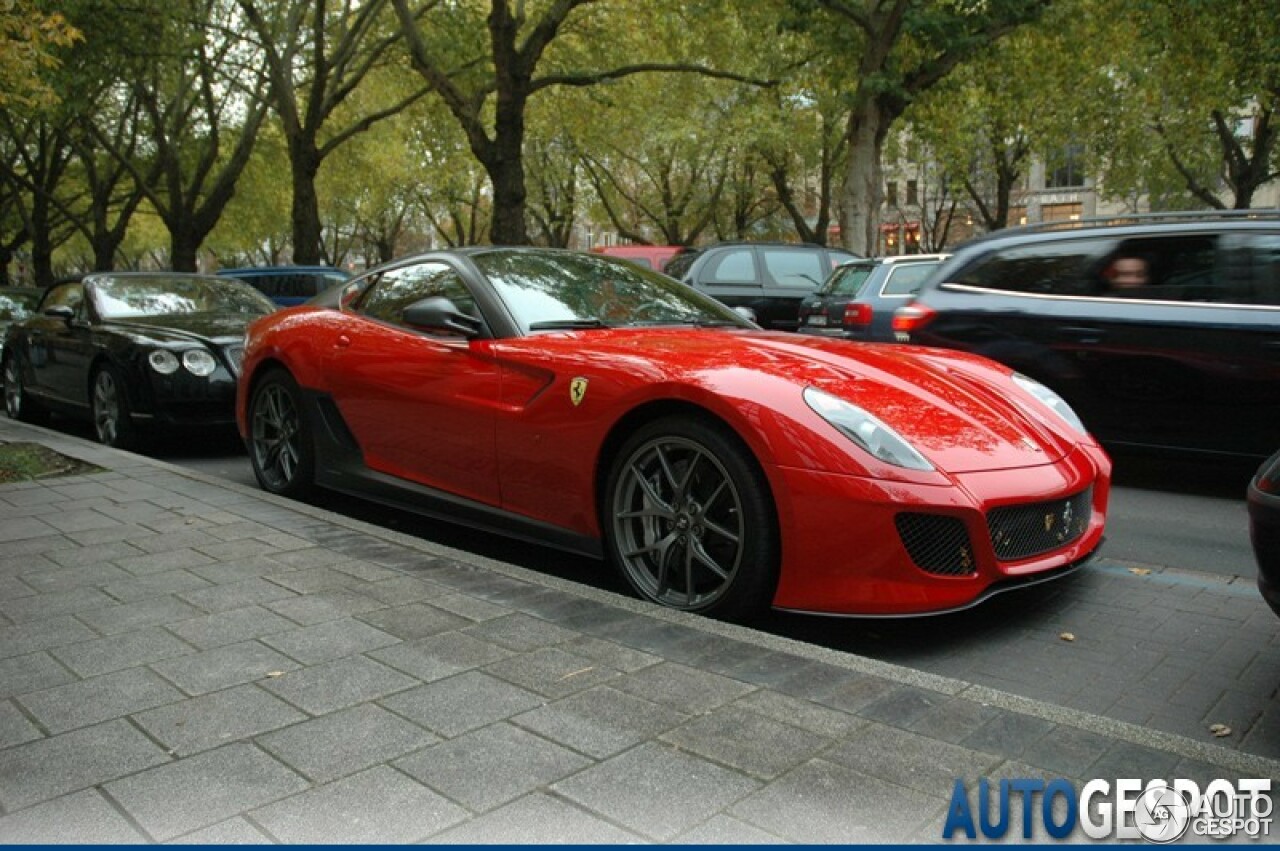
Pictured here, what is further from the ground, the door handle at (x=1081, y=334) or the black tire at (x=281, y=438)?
the door handle at (x=1081, y=334)

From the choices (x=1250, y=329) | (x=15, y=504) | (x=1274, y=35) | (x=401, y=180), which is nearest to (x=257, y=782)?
(x=15, y=504)

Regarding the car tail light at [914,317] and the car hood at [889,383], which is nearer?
the car hood at [889,383]

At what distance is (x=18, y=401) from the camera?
1027 centimetres

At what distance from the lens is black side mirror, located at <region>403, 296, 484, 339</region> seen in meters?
4.56

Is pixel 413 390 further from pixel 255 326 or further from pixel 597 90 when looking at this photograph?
pixel 597 90

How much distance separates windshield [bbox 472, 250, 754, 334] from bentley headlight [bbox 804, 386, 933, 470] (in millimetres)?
1408

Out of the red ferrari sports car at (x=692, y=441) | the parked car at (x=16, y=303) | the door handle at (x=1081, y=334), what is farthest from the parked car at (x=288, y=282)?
the door handle at (x=1081, y=334)

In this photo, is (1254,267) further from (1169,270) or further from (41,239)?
(41,239)

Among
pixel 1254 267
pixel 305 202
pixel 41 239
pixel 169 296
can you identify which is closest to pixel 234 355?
pixel 169 296

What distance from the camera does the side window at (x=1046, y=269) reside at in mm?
6648

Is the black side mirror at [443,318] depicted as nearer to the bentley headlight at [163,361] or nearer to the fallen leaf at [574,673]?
the fallen leaf at [574,673]

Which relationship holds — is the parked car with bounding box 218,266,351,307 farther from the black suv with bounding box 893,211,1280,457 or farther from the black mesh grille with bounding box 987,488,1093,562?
the black mesh grille with bounding box 987,488,1093,562

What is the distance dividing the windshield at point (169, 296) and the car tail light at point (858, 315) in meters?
4.91

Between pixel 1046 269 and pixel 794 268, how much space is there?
8.33 meters
